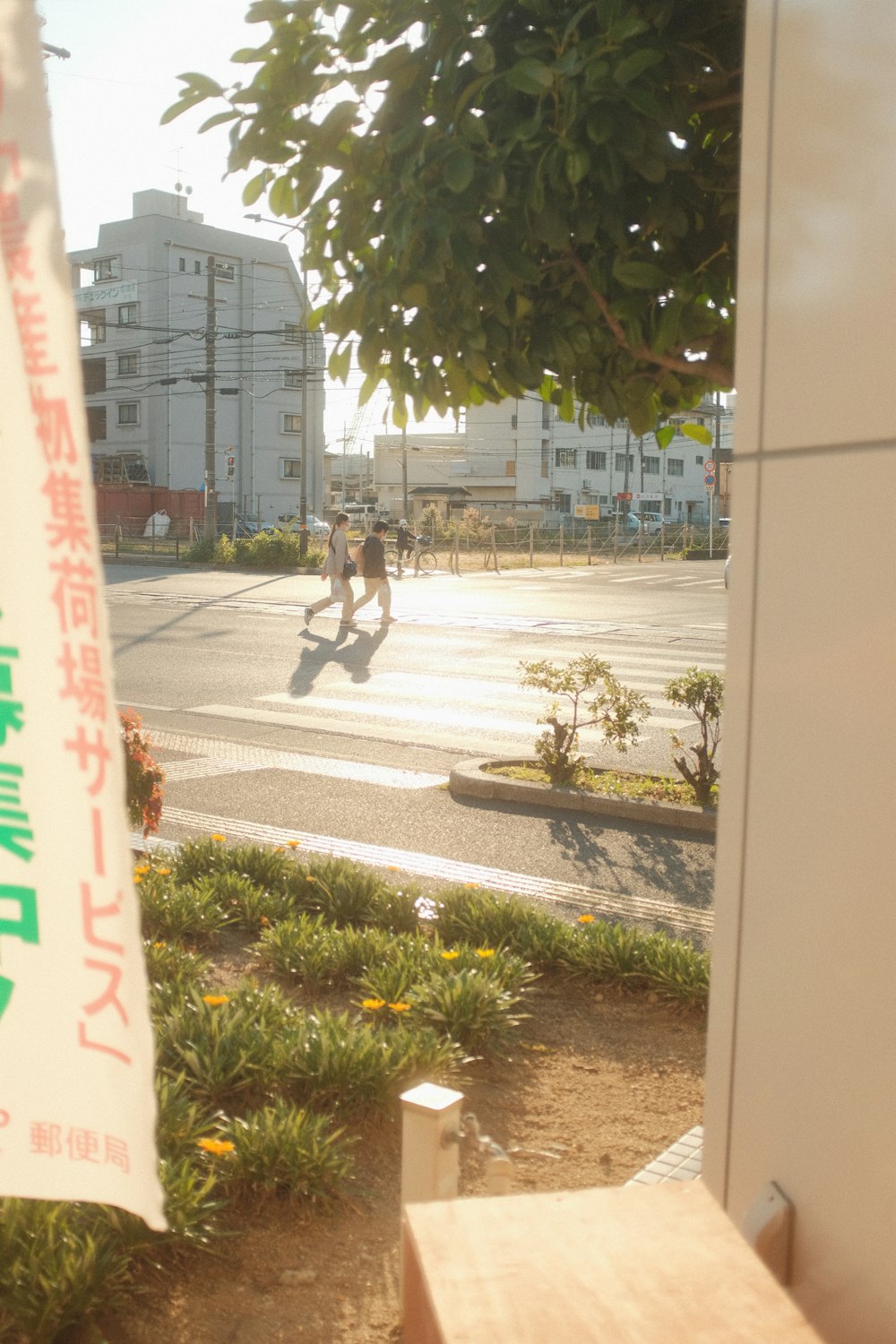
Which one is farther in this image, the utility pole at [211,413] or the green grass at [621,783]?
the utility pole at [211,413]

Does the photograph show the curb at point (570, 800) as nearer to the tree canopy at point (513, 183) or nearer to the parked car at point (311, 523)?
the tree canopy at point (513, 183)

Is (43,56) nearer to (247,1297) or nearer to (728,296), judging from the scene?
(247,1297)

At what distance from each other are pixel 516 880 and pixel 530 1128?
10.1 feet

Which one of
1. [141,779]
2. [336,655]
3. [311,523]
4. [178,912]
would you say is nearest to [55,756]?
[178,912]

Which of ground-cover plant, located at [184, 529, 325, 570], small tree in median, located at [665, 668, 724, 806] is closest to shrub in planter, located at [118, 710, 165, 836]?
small tree in median, located at [665, 668, 724, 806]

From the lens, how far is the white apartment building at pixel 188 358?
59062 millimetres

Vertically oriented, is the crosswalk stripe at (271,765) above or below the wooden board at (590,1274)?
below

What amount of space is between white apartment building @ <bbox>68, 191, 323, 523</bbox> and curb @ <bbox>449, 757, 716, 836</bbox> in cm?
4985

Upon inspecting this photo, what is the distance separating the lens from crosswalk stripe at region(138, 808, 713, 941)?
21.4 feet

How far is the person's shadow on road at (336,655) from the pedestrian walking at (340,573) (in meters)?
0.58

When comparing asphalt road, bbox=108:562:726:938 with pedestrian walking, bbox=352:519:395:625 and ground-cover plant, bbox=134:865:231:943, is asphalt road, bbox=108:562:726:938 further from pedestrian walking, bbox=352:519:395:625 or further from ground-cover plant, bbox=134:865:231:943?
ground-cover plant, bbox=134:865:231:943

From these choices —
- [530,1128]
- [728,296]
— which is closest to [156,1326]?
[530,1128]

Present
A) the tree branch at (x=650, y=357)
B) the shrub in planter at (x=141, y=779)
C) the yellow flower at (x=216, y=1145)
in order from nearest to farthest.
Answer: the yellow flower at (x=216, y=1145) < the tree branch at (x=650, y=357) < the shrub in planter at (x=141, y=779)

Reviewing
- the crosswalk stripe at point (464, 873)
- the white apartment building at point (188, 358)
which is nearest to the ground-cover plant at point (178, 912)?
the crosswalk stripe at point (464, 873)
